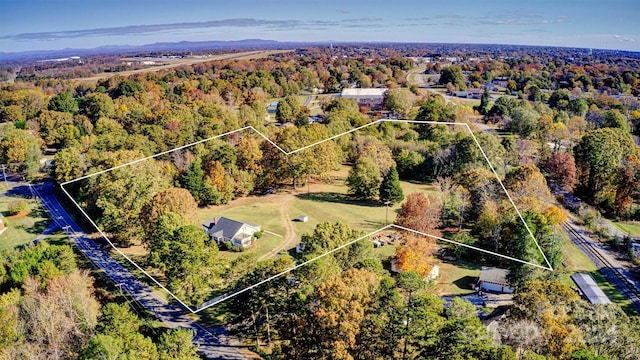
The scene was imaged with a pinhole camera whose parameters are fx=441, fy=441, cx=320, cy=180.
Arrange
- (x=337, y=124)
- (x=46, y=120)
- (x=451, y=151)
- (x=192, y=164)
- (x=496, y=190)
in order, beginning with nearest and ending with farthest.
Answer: (x=496, y=190) → (x=451, y=151) → (x=192, y=164) → (x=337, y=124) → (x=46, y=120)

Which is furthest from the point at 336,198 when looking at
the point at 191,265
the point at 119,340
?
the point at 119,340

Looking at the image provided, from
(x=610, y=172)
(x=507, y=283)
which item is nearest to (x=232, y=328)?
(x=507, y=283)

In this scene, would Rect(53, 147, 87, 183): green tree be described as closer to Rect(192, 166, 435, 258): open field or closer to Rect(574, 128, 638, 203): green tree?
Rect(192, 166, 435, 258): open field

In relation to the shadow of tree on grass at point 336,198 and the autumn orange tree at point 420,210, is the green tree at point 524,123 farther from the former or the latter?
the shadow of tree on grass at point 336,198

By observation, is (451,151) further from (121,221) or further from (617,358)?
(617,358)

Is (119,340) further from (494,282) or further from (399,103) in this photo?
(399,103)

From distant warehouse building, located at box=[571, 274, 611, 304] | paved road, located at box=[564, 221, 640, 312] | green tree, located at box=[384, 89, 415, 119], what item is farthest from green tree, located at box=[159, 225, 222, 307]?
green tree, located at box=[384, 89, 415, 119]

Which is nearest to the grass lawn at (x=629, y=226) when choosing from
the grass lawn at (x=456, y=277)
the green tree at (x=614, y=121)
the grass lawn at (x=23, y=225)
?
the grass lawn at (x=456, y=277)
